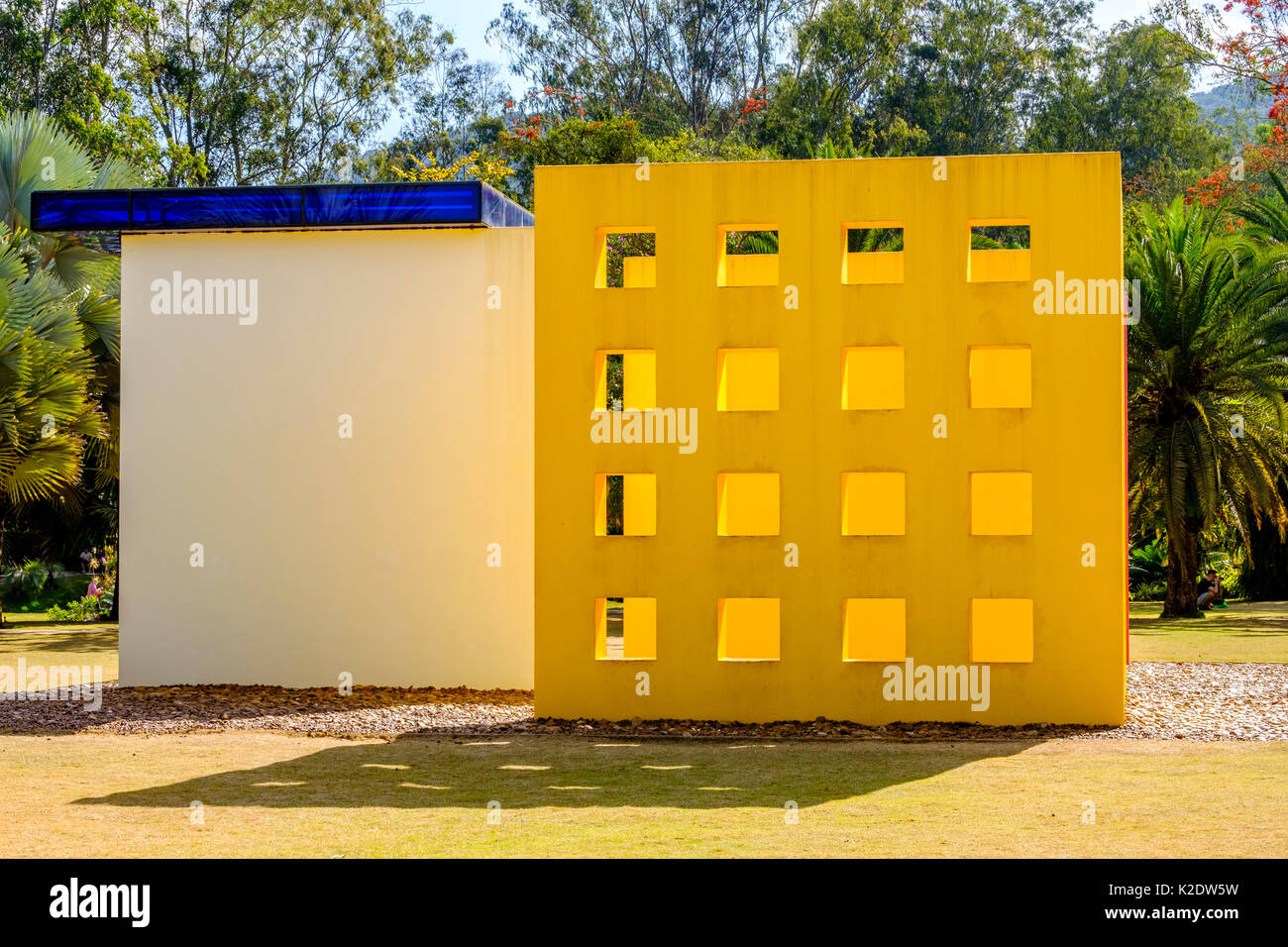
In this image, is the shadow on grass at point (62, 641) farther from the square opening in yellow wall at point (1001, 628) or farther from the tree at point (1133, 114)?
the tree at point (1133, 114)

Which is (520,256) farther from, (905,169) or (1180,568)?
(1180,568)

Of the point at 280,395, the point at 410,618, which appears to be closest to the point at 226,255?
the point at 280,395

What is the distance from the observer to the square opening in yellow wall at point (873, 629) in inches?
654

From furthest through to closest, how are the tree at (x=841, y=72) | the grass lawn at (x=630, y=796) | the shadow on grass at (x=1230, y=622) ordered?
1. the tree at (x=841, y=72)
2. the shadow on grass at (x=1230, y=622)
3. the grass lawn at (x=630, y=796)

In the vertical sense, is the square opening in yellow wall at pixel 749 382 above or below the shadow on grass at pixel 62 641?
above

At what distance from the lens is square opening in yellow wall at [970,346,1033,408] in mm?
16017

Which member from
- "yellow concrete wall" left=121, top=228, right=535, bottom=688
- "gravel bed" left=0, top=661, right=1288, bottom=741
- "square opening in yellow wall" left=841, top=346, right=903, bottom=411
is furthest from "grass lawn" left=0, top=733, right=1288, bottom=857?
"square opening in yellow wall" left=841, top=346, right=903, bottom=411

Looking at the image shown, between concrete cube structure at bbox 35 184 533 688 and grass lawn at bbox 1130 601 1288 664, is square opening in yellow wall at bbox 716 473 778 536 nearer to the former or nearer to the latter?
concrete cube structure at bbox 35 184 533 688

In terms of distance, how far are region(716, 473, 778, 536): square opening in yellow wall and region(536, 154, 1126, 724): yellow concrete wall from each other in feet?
7.21

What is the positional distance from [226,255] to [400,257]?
86.0 inches

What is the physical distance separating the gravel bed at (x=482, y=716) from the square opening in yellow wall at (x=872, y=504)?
3095 millimetres

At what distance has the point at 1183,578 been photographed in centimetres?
2684

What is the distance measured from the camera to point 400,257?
1742 cm

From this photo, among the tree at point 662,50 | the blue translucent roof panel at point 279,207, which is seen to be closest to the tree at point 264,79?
the tree at point 662,50
